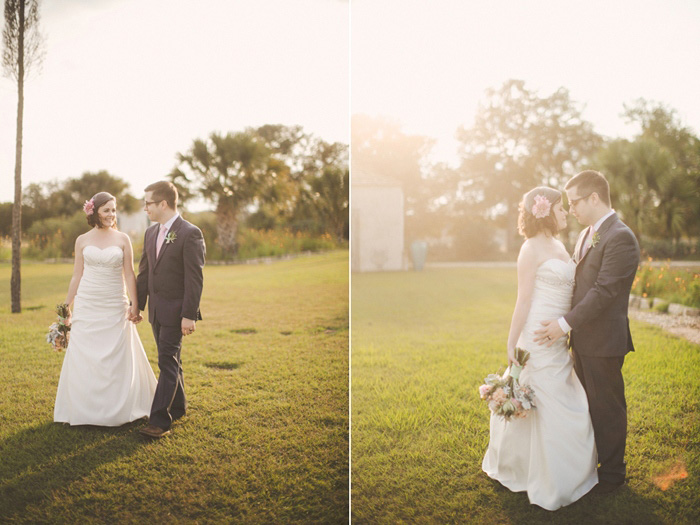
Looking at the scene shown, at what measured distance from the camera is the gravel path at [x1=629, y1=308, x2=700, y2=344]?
2482 millimetres

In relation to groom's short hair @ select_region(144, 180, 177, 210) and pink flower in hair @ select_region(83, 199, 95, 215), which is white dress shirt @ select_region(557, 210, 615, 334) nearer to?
groom's short hair @ select_region(144, 180, 177, 210)

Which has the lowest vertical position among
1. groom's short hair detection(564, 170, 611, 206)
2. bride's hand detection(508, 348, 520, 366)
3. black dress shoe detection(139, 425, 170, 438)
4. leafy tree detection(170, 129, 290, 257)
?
black dress shoe detection(139, 425, 170, 438)

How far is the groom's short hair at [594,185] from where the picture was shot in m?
1.99

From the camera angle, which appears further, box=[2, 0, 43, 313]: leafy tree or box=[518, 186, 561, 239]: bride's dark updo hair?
box=[2, 0, 43, 313]: leafy tree

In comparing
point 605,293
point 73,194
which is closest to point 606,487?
point 605,293

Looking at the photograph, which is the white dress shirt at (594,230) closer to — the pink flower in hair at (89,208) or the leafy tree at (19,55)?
the pink flower in hair at (89,208)

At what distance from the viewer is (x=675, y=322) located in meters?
2.62

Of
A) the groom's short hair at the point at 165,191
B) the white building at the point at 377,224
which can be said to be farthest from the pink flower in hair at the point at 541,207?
the white building at the point at 377,224

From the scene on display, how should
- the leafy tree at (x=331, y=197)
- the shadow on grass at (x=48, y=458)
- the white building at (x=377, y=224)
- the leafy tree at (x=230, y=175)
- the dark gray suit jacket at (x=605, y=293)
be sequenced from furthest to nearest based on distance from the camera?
1. the white building at (x=377, y=224)
2. the leafy tree at (x=331, y=197)
3. the leafy tree at (x=230, y=175)
4. the shadow on grass at (x=48, y=458)
5. the dark gray suit jacket at (x=605, y=293)

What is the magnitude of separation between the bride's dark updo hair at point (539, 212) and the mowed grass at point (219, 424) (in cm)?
135

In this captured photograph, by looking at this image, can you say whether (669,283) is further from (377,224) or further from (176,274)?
(377,224)

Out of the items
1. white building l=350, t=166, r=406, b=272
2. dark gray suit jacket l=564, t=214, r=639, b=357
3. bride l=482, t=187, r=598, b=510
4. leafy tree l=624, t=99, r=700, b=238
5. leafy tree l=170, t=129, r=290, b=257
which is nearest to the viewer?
dark gray suit jacket l=564, t=214, r=639, b=357

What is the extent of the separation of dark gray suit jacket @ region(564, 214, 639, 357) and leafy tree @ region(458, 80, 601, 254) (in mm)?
1597

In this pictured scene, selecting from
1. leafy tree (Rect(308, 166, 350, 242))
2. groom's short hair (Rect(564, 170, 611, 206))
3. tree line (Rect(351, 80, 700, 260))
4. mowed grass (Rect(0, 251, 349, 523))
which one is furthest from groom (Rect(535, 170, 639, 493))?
leafy tree (Rect(308, 166, 350, 242))
